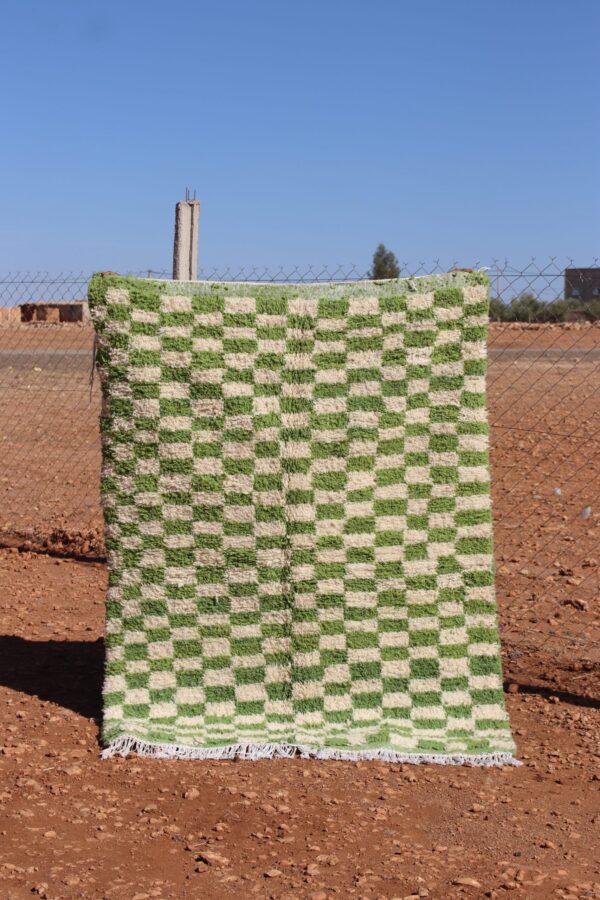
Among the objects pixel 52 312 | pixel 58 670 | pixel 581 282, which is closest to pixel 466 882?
pixel 58 670

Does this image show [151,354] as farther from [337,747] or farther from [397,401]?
[337,747]

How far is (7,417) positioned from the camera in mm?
12695

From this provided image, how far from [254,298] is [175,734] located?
1740 mm

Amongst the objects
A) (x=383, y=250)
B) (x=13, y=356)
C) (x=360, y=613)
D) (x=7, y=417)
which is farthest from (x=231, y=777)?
(x=383, y=250)

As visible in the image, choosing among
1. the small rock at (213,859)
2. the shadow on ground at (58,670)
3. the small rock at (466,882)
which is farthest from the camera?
the shadow on ground at (58,670)

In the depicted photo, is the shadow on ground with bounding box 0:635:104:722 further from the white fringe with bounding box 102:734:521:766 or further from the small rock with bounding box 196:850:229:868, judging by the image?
the small rock with bounding box 196:850:229:868

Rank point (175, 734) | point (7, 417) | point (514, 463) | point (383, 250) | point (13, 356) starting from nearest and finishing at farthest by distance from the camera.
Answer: point (175, 734) < point (514, 463) < point (7, 417) < point (13, 356) < point (383, 250)

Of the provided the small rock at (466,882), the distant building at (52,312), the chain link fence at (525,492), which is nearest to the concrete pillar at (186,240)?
the chain link fence at (525,492)

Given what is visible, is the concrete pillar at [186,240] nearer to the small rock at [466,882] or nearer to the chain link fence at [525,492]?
the chain link fence at [525,492]

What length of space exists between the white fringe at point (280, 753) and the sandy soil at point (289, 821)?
43mm

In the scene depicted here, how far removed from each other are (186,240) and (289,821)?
128 inches

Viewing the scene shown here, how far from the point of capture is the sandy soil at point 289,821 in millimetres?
3178

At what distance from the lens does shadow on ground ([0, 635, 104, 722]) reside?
15.3ft

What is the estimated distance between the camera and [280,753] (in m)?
4.08
